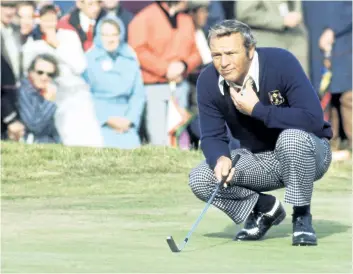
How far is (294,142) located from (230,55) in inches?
21.6

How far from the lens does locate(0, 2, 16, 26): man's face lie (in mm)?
12648

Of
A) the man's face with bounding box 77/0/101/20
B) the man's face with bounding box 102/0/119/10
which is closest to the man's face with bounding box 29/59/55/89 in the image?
the man's face with bounding box 77/0/101/20

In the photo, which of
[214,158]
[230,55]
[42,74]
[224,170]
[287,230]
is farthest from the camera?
[42,74]

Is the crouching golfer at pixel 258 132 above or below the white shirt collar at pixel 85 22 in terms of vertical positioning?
above

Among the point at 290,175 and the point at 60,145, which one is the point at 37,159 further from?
the point at 290,175

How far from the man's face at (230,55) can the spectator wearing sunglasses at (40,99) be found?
22.5 ft

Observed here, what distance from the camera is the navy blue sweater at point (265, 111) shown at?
600cm

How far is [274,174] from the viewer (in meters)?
6.23

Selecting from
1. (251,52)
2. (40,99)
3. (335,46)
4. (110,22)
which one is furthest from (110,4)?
(251,52)

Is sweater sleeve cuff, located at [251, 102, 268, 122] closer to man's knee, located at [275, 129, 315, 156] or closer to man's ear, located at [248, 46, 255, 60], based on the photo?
man's knee, located at [275, 129, 315, 156]

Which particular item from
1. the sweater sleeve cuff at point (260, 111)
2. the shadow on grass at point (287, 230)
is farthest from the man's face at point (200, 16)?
the sweater sleeve cuff at point (260, 111)

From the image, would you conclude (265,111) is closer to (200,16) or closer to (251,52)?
(251,52)

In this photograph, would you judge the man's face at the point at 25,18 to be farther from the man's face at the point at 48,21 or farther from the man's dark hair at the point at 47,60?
the man's dark hair at the point at 47,60

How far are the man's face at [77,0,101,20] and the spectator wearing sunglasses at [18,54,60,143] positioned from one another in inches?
24.5
